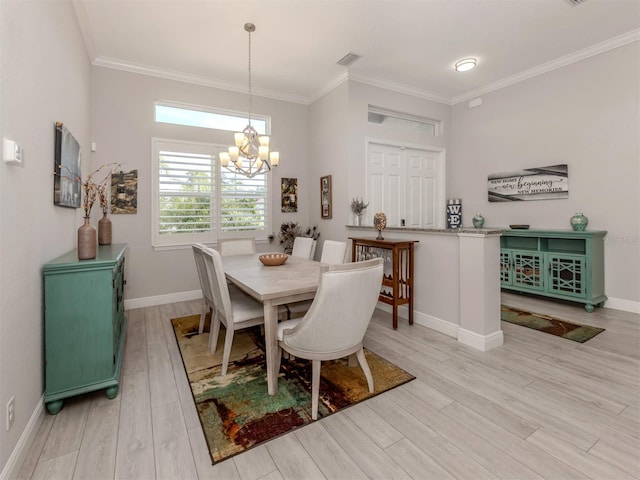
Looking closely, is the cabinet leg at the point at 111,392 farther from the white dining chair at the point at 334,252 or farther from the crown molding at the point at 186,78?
the crown molding at the point at 186,78

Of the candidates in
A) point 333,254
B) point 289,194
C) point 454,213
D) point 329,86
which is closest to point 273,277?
point 333,254

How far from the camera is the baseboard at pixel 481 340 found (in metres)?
2.78

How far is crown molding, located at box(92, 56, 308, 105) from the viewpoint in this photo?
3961 millimetres

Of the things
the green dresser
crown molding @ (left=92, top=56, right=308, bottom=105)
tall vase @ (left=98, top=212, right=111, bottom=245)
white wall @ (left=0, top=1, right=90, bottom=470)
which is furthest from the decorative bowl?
crown molding @ (left=92, top=56, right=308, bottom=105)

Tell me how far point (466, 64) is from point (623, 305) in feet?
11.9

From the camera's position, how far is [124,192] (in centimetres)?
406

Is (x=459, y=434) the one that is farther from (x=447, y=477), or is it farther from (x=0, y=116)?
(x=0, y=116)

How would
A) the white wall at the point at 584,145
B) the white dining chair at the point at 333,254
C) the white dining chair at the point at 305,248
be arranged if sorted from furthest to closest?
1. the white dining chair at the point at 305,248
2. the white wall at the point at 584,145
3. the white dining chair at the point at 333,254

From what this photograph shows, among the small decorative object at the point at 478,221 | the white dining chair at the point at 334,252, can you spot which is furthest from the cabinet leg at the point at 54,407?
the small decorative object at the point at 478,221

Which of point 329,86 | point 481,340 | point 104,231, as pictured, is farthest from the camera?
point 329,86

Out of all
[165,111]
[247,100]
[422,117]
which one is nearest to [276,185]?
[247,100]

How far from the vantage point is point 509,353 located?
8.93 ft

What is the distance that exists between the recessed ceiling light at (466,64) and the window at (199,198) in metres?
3.25

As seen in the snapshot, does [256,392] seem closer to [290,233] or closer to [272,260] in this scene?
[272,260]
